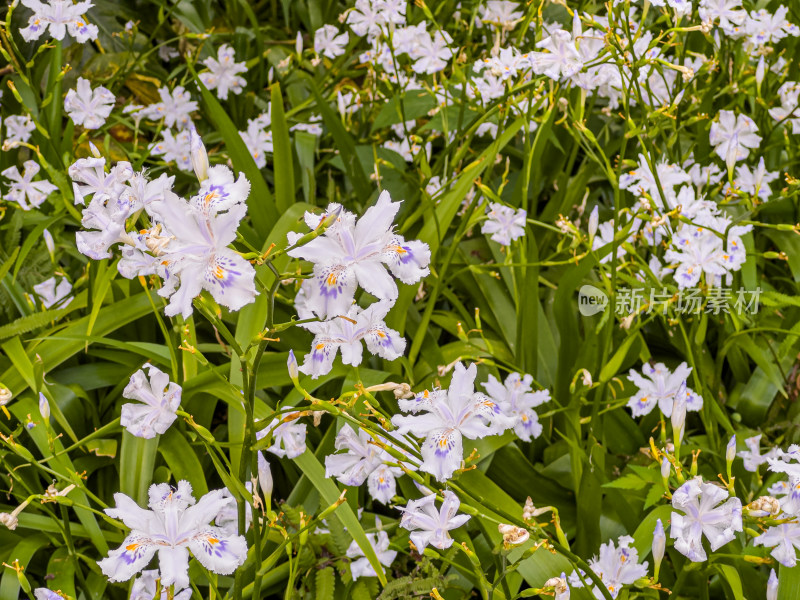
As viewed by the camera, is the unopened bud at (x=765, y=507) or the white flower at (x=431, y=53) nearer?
the unopened bud at (x=765, y=507)

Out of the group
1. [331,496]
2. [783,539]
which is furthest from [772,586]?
[331,496]

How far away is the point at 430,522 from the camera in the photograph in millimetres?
1183

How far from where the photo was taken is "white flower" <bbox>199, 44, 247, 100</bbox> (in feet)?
9.57

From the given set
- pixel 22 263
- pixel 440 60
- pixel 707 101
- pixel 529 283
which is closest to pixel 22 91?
pixel 22 263

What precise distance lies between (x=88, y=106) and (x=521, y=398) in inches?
58.7

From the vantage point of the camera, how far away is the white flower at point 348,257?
96 cm

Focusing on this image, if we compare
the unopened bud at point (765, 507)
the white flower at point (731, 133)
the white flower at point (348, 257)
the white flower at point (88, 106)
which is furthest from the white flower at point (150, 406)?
the white flower at point (731, 133)

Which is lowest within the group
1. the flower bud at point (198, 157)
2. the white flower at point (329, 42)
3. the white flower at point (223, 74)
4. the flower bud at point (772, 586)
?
the flower bud at point (772, 586)

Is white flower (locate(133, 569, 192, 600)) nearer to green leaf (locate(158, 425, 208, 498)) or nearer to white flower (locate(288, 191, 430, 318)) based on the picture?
green leaf (locate(158, 425, 208, 498))

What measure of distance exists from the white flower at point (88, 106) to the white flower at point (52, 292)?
46 centimetres

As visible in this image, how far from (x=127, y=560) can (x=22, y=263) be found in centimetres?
137

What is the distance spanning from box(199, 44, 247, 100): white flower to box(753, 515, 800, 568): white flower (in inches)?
92.9

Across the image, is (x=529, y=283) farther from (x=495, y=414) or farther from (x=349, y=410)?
(x=349, y=410)

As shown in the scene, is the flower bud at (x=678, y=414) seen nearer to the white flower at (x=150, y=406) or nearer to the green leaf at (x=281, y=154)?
the white flower at (x=150, y=406)
